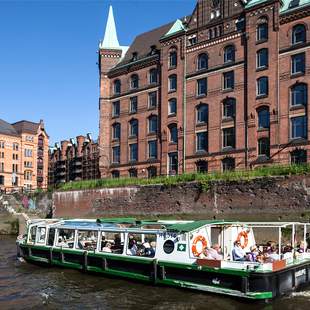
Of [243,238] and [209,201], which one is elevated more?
[209,201]

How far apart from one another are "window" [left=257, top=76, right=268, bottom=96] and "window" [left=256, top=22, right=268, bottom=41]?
3.46 meters

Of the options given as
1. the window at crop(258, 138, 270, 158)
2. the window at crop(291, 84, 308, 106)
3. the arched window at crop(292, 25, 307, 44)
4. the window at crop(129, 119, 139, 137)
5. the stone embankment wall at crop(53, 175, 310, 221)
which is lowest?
the stone embankment wall at crop(53, 175, 310, 221)

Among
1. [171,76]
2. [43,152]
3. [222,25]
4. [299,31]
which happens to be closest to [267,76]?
[299,31]

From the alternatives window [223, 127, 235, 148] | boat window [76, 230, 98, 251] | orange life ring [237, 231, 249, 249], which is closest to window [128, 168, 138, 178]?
window [223, 127, 235, 148]

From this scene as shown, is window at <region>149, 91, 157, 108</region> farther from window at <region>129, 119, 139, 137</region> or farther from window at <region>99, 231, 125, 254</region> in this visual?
window at <region>99, 231, 125, 254</region>

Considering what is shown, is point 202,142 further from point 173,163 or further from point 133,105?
point 133,105

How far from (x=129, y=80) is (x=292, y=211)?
28027 millimetres

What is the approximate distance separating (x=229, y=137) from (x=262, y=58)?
24.3 ft

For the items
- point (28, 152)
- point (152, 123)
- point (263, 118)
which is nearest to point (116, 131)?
point (152, 123)

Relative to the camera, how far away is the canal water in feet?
52.3

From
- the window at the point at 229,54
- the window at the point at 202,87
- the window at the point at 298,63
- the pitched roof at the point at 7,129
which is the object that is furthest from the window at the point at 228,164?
the pitched roof at the point at 7,129

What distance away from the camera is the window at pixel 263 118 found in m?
39.3

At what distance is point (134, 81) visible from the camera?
51.0m

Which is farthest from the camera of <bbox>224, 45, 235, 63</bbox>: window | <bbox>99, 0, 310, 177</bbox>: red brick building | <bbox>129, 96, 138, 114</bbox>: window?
<bbox>129, 96, 138, 114</bbox>: window
